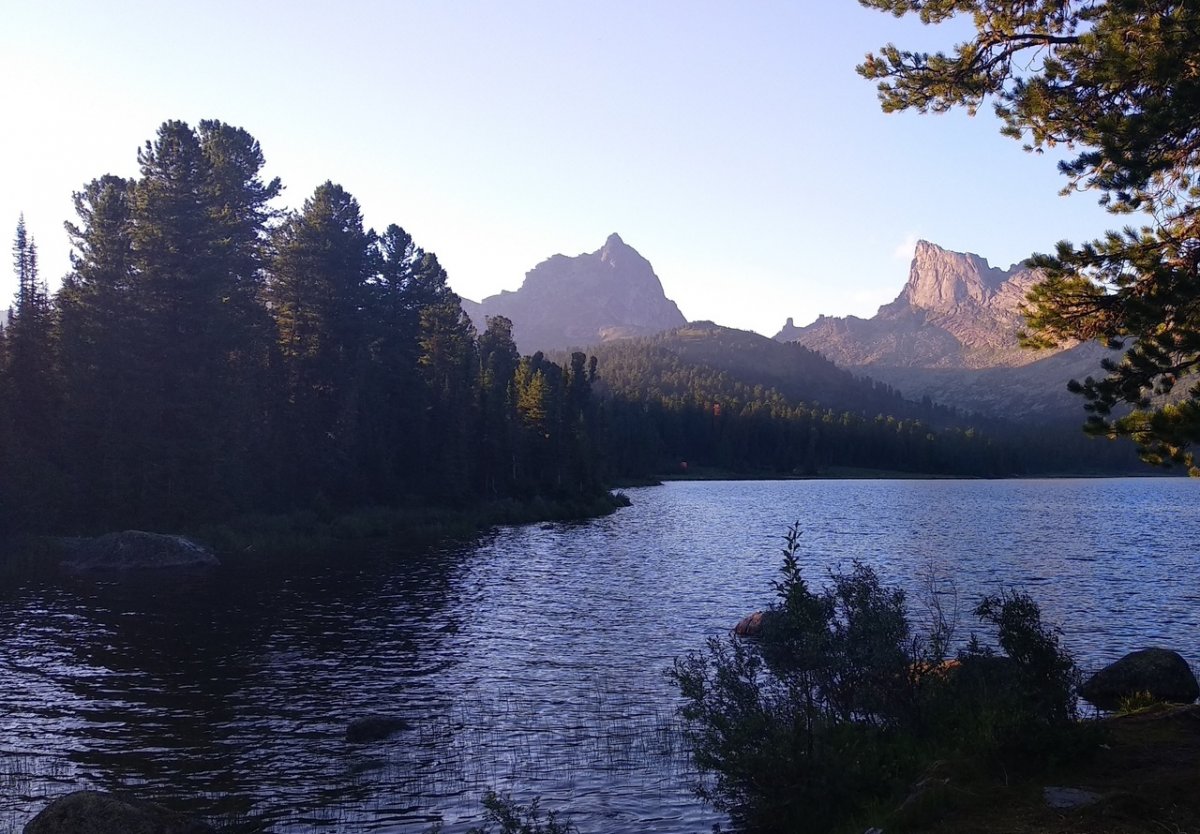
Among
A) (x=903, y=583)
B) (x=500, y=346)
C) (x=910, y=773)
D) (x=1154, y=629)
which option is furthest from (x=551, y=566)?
(x=500, y=346)

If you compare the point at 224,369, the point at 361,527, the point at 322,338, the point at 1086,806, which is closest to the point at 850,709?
the point at 1086,806

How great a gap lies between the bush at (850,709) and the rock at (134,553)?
38.6 metres

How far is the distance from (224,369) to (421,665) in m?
44.0

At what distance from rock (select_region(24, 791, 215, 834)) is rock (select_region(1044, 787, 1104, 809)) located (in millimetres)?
12063

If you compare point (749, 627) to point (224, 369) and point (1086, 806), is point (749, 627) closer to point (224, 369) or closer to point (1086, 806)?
point (1086, 806)

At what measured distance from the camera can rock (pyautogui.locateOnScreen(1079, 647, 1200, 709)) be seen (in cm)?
2194

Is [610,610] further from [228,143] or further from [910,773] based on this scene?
[228,143]

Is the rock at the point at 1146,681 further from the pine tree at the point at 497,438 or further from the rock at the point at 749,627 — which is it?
the pine tree at the point at 497,438

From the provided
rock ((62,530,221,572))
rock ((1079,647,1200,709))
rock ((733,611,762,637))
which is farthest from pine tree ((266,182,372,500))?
rock ((1079,647,1200,709))

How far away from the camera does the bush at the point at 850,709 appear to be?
12961 mm

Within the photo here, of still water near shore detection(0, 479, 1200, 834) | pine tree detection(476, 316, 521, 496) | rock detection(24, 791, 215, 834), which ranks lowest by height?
still water near shore detection(0, 479, 1200, 834)

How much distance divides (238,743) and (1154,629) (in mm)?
31434

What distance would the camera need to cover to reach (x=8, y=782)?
17234mm

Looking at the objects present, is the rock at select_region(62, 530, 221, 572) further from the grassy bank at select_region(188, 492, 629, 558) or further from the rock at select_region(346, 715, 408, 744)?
the rock at select_region(346, 715, 408, 744)
